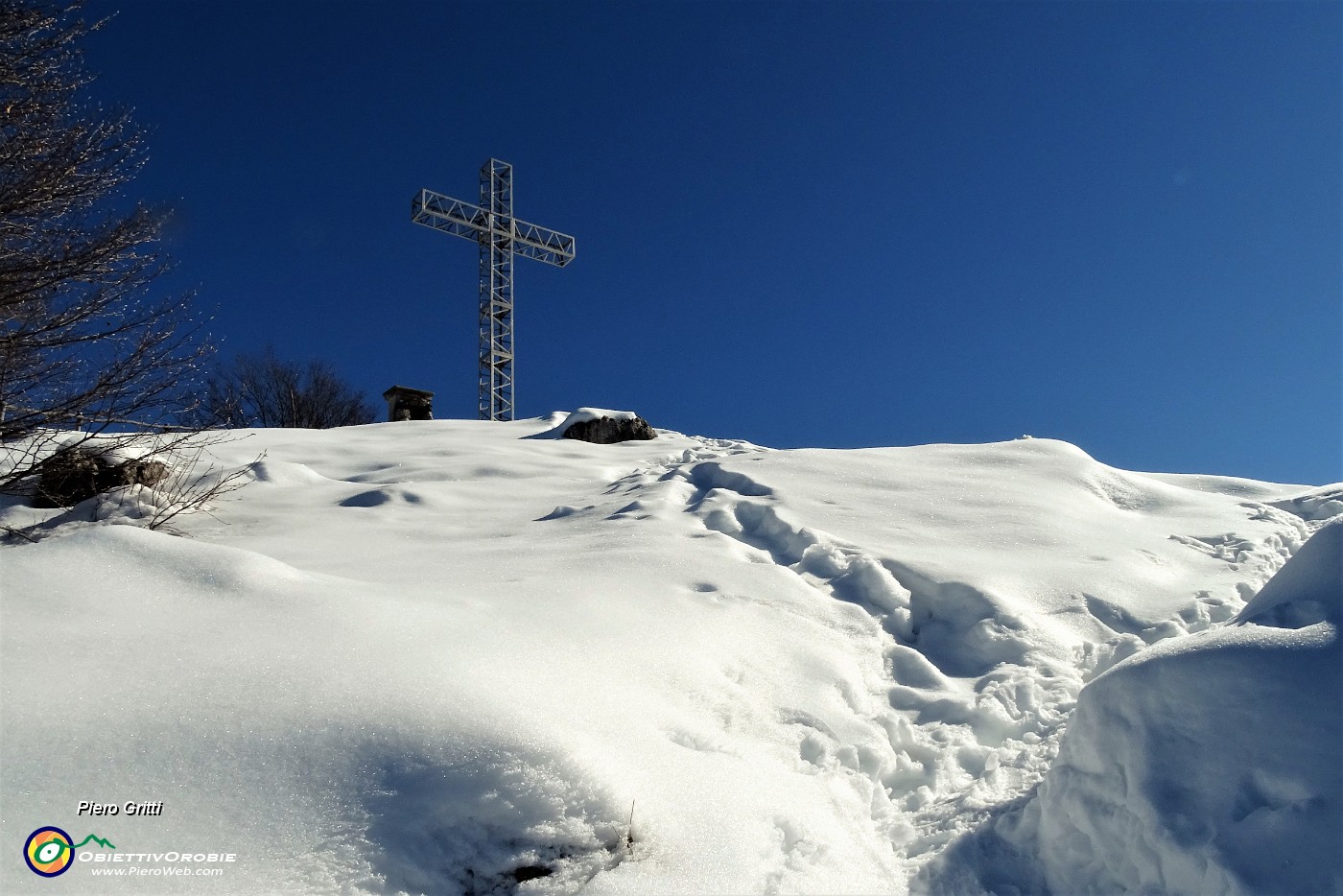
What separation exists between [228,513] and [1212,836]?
570 centimetres

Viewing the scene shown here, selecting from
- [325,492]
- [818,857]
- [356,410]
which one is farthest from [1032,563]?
[356,410]

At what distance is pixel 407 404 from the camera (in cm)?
1305

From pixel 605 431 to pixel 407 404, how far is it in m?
4.71

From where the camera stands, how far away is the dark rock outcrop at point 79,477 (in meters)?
4.94

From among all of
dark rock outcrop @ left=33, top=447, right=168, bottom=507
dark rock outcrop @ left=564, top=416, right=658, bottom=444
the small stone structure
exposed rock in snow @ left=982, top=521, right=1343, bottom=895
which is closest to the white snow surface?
exposed rock in snow @ left=982, top=521, right=1343, bottom=895

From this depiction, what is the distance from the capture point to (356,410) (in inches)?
884

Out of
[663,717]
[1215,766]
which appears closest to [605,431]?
[663,717]

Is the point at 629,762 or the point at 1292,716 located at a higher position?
the point at 1292,716

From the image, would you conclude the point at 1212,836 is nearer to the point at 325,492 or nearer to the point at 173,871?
the point at 173,871

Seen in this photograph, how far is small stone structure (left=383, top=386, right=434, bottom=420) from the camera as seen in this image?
510 inches

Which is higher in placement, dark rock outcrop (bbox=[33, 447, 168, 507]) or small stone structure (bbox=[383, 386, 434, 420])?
small stone structure (bbox=[383, 386, 434, 420])

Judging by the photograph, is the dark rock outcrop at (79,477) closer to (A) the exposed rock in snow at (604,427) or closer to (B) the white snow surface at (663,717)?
(B) the white snow surface at (663,717)

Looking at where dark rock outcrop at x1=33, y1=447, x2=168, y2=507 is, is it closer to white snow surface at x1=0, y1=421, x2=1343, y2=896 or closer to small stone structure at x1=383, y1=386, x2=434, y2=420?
white snow surface at x1=0, y1=421, x2=1343, y2=896

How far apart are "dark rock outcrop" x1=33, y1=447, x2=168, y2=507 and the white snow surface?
1.67 ft
